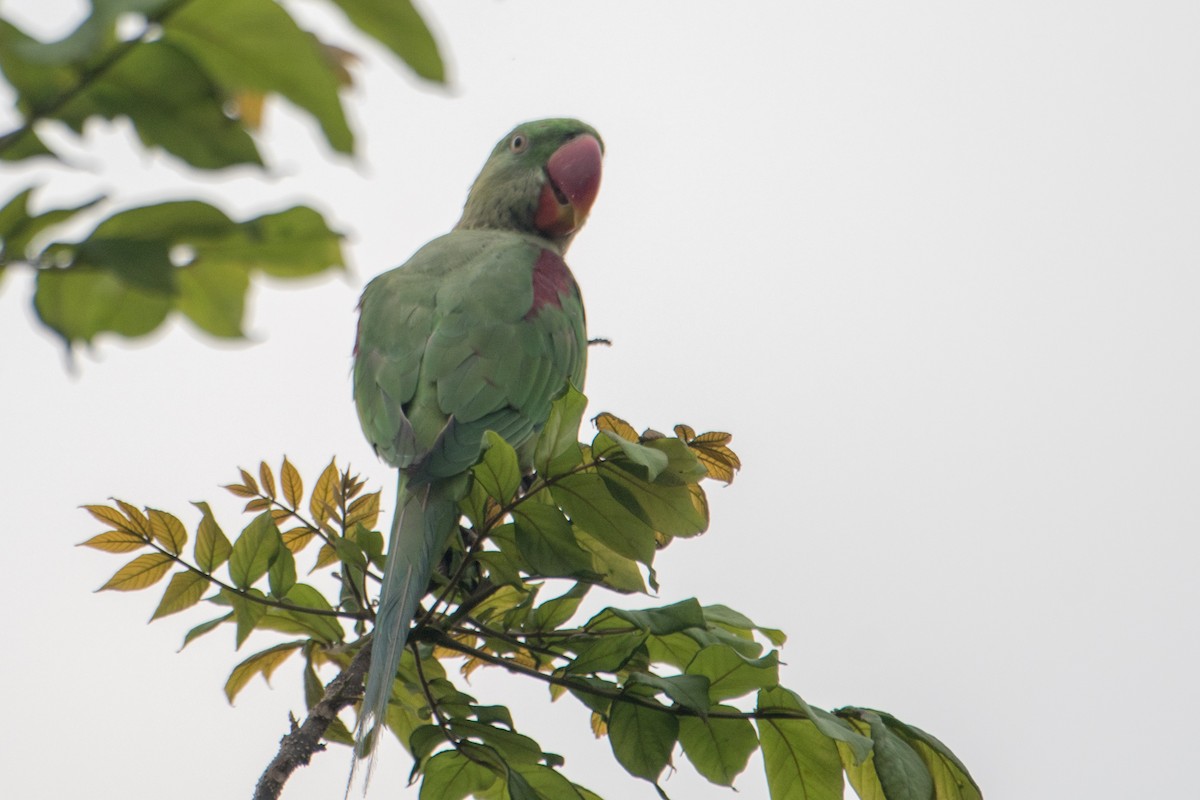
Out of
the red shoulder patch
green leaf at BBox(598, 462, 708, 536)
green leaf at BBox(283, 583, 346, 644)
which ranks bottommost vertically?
green leaf at BBox(283, 583, 346, 644)

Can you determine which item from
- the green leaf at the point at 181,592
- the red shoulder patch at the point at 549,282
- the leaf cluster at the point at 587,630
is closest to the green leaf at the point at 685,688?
the leaf cluster at the point at 587,630

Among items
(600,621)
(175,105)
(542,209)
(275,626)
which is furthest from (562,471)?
(542,209)

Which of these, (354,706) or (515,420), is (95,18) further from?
(515,420)

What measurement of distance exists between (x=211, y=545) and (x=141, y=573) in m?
0.12

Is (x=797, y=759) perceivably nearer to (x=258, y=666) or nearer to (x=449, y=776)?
(x=449, y=776)

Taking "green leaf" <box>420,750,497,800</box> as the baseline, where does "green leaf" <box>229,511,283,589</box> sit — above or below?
above

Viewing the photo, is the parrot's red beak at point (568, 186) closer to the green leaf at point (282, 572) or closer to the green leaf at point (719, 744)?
the green leaf at point (282, 572)

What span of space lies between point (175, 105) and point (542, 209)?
225 cm

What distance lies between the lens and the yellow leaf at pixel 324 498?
1449 millimetres

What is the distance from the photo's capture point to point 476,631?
128 cm

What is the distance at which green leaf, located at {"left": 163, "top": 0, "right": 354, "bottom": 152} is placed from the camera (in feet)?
1.33

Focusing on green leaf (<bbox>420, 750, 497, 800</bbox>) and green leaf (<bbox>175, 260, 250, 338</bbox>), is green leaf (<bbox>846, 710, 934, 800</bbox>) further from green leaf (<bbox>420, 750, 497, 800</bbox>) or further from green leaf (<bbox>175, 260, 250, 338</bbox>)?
green leaf (<bbox>175, 260, 250, 338</bbox>)

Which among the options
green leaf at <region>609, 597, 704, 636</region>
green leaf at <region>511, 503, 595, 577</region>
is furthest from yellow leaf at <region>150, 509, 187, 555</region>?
green leaf at <region>609, 597, 704, 636</region>

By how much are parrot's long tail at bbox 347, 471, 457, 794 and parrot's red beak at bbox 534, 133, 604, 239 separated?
3.95ft
